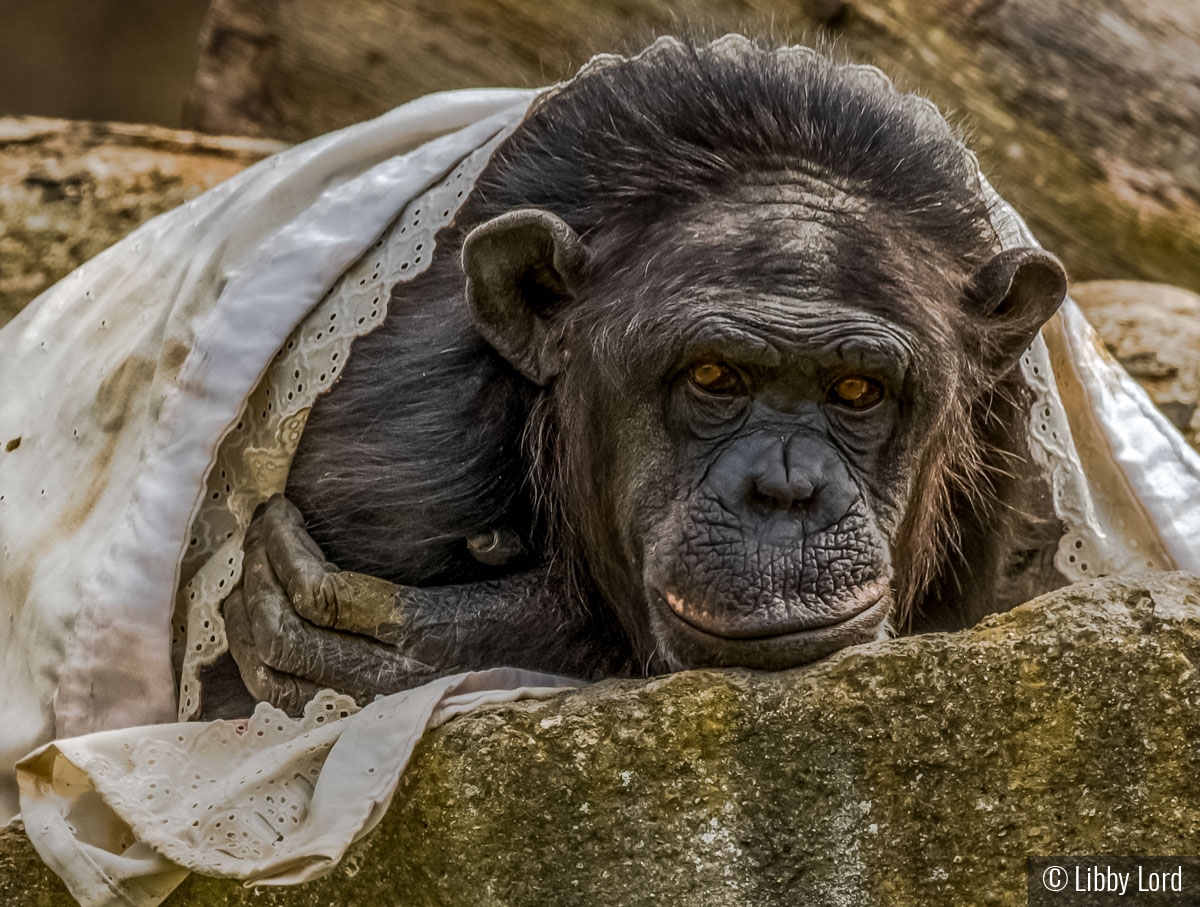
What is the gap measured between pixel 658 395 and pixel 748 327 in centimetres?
22

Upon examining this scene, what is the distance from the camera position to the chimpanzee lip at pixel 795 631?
7.69 ft

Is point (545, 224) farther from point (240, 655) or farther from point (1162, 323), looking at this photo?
point (1162, 323)

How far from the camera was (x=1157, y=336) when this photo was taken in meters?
4.52

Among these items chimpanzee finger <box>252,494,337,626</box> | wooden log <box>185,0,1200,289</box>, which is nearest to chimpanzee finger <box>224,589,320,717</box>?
chimpanzee finger <box>252,494,337,626</box>

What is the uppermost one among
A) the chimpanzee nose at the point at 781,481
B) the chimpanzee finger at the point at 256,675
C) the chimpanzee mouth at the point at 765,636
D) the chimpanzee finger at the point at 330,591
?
the chimpanzee nose at the point at 781,481

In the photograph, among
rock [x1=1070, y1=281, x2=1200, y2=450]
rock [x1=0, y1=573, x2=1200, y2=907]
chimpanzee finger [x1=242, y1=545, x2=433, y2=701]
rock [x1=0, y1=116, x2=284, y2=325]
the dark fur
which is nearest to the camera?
rock [x1=0, y1=573, x2=1200, y2=907]

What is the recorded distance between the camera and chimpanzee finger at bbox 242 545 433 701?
274 centimetres

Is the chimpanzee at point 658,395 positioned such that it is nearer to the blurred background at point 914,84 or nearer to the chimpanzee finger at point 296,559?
the chimpanzee finger at point 296,559

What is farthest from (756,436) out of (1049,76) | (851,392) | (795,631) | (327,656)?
(1049,76)

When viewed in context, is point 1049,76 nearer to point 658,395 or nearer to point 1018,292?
point 1018,292

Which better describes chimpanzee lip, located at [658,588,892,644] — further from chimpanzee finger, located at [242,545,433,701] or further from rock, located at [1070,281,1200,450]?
rock, located at [1070,281,1200,450]

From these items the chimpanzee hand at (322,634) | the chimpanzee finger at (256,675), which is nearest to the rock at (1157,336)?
the chimpanzee hand at (322,634)

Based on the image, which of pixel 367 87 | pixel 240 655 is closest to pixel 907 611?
pixel 240 655

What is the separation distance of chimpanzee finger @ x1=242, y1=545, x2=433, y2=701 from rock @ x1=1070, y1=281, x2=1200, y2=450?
244cm
